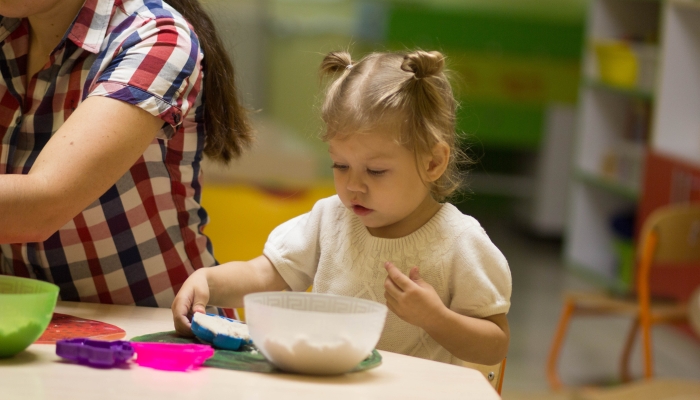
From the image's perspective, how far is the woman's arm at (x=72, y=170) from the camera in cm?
96

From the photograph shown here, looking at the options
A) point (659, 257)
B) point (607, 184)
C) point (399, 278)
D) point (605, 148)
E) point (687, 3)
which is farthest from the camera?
point (605, 148)

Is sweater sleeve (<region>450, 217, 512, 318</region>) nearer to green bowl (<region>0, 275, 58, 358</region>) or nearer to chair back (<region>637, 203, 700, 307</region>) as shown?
green bowl (<region>0, 275, 58, 358</region>)

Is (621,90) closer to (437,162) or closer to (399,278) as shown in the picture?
(437,162)

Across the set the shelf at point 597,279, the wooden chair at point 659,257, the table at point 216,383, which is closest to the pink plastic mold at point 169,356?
the table at point 216,383

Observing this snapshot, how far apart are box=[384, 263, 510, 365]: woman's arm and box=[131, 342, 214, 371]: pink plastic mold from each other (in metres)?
0.21

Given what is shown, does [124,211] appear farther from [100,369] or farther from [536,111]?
[536,111]

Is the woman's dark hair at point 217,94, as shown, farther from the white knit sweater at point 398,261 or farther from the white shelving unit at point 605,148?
the white shelving unit at point 605,148

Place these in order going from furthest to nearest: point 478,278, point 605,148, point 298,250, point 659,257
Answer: point 605,148 < point 659,257 < point 298,250 < point 478,278

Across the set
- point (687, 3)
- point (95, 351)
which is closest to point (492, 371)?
point (95, 351)

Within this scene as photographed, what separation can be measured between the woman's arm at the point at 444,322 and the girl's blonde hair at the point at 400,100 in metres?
0.19

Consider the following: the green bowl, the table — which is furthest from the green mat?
the green bowl

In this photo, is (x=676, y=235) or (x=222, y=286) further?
(x=676, y=235)

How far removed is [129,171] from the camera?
1231 millimetres

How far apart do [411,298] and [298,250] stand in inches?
10.6
